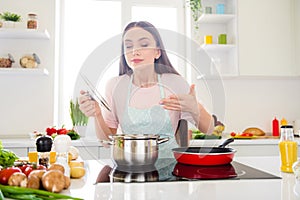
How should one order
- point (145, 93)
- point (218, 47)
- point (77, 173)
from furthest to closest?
point (218, 47)
point (145, 93)
point (77, 173)

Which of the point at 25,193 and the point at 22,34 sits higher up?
the point at 22,34

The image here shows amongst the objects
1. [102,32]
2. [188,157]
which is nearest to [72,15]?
[102,32]

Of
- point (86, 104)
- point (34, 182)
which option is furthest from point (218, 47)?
point (34, 182)

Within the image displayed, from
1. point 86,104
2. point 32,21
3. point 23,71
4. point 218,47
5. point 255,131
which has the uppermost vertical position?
point 32,21

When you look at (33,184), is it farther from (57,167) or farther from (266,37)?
(266,37)

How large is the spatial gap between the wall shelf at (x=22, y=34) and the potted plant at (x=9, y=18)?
0.05 m

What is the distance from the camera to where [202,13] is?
9.93 ft

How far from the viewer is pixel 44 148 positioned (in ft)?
3.35

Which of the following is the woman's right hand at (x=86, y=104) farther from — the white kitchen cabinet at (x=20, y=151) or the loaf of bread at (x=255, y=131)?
the loaf of bread at (x=255, y=131)

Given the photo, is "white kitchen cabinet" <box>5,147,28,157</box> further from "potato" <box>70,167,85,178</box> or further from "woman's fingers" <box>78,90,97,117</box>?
"potato" <box>70,167,85,178</box>

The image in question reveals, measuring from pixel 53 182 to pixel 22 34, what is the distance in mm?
2250

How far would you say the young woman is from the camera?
1.32 meters

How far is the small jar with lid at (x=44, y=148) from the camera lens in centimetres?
101

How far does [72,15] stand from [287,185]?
2763 mm
